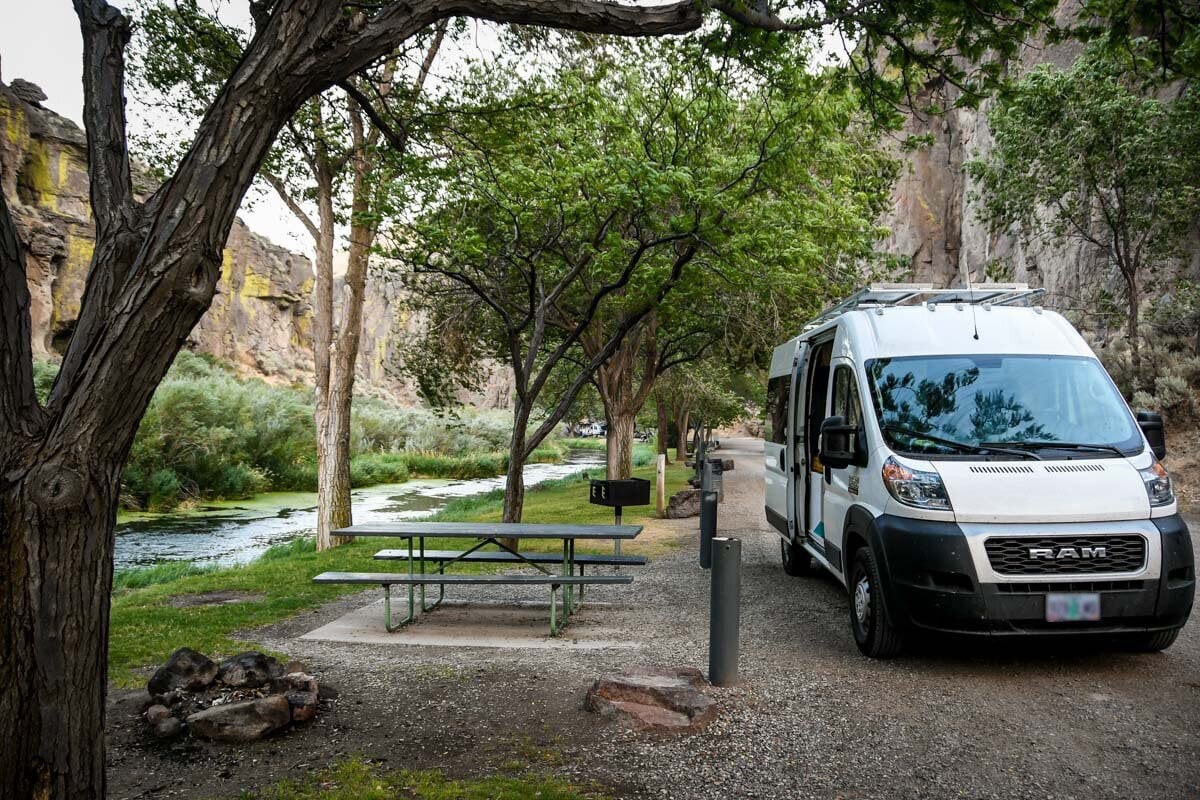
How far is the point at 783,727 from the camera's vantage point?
4742mm

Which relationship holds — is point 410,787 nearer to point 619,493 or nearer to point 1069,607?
point 1069,607

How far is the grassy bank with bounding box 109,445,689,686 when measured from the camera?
6.63 metres

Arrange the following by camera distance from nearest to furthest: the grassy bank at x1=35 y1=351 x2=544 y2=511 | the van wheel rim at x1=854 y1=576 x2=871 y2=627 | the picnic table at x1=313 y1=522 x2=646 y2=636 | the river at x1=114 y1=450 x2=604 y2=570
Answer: the van wheel rim at x1=854 y1=576 x2=871 y2=627, the picnic table at x1=313 y1=522 x2=646 y2=636, the river at x1=114 y1=450 x2=604 y2=570, the grassy bank at x1=35 y1=351 x2=544 y2=511

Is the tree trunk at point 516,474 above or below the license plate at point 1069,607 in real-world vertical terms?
above

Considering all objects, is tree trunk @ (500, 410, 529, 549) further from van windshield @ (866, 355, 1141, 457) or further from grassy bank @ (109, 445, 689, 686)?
van windshield @ (866, 355, 1141, 457)

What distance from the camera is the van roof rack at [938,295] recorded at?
7.21m

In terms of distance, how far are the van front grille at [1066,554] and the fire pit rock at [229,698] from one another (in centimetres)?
423

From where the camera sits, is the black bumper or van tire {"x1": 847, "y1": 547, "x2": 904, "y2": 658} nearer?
the black bumper

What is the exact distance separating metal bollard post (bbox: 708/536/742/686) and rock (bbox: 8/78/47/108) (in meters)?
45.7

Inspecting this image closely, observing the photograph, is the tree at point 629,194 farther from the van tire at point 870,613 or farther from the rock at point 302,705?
the rock at point 302,705

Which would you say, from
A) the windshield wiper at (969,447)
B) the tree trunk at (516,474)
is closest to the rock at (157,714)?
the windshield wiper at (969,447)

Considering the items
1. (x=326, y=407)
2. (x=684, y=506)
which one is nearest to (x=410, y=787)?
(x=326, y=407)

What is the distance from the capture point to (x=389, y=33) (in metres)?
3.59

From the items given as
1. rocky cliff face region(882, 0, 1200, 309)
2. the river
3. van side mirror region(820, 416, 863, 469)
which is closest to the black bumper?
van side mirror region(820, 416, 863, 469)
